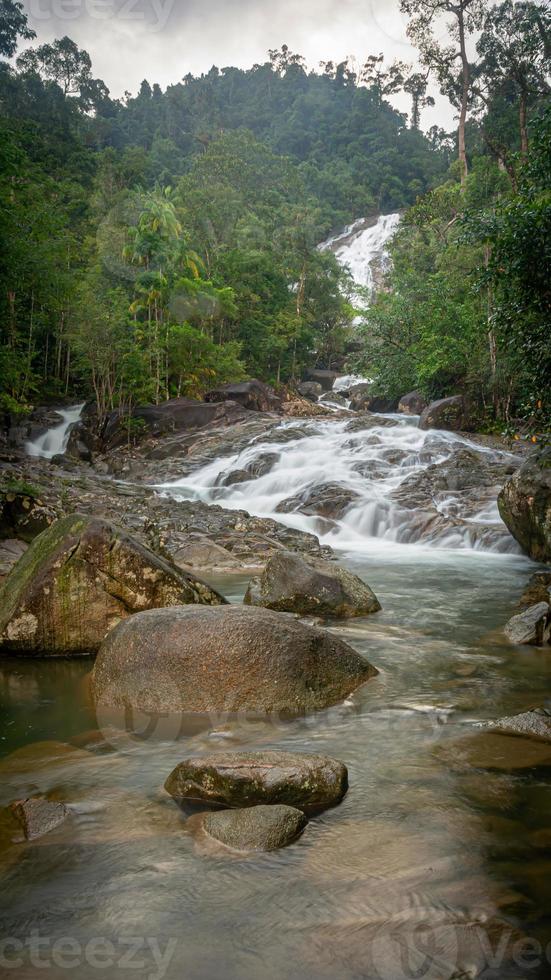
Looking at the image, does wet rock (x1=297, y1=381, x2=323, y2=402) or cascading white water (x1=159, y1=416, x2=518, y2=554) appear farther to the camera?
wet rock (x1=297, y1=381, x2=323, y2=402)

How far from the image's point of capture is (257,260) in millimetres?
36719

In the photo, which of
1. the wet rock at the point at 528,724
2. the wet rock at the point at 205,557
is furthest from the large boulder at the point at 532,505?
the wet rock at the point at 528,724

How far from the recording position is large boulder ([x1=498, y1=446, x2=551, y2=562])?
1015 cm

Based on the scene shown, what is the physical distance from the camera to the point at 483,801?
343cm

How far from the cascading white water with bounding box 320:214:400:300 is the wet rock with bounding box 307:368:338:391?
1888 centimetres

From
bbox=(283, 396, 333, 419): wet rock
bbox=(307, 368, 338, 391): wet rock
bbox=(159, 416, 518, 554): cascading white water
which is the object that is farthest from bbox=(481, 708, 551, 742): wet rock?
bbox=(307, 368, 338, 391): wet rock

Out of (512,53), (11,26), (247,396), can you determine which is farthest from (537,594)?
(11,26)

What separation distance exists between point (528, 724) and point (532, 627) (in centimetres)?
236

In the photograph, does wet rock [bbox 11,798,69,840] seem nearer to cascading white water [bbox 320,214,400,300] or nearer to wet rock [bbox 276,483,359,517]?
wet rock [bbox 276,483,359,517]

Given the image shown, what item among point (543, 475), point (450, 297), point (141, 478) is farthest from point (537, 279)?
point (450, 297)

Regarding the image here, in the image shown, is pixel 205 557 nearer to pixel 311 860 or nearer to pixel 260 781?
pixel 260 781

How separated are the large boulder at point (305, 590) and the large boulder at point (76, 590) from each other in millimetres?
1464

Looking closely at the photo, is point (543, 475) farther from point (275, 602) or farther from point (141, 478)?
point (141, 478)

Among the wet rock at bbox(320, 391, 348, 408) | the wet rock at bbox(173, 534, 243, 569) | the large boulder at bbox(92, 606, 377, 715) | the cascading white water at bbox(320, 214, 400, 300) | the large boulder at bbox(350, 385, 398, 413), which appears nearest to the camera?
the large boulder at bbox(92, 606, 377, 715)
